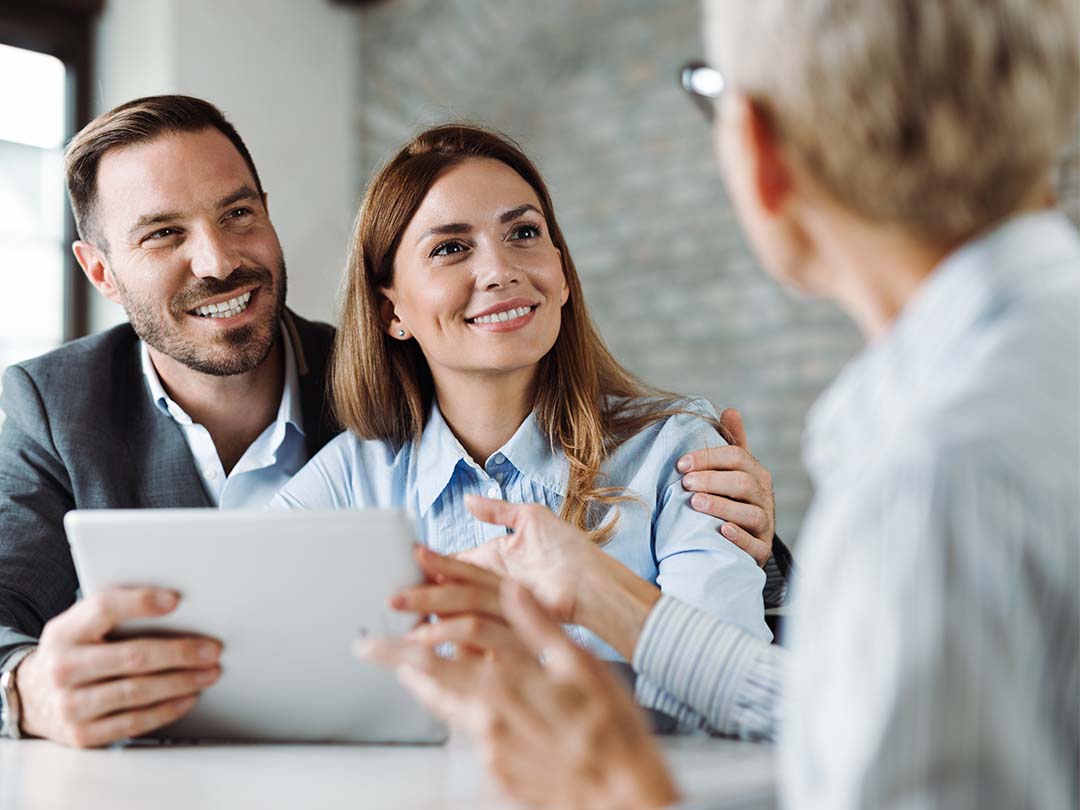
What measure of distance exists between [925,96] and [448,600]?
68 cm

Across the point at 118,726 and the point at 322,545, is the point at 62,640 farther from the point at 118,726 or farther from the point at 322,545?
the point at 322,545

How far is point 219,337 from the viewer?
2211mm

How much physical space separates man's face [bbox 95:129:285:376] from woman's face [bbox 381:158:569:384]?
38cm

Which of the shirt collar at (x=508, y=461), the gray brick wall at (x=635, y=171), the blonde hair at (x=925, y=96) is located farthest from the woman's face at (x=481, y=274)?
the gray brick wall at (x=635, y=171)

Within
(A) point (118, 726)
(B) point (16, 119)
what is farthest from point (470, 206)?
(B) point (16, 119)

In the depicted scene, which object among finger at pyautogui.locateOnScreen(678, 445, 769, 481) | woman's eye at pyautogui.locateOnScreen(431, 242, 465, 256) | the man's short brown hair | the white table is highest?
the man's short brown hair

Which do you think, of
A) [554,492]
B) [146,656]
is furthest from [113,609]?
[554,492]

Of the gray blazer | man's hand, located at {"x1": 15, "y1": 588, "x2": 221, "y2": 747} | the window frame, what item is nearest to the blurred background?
the window frame

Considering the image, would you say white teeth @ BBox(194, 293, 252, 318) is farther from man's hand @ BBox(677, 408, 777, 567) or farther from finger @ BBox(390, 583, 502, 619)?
finger @ BBox(390, 583, 502, 619)

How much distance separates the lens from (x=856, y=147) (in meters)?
0.74

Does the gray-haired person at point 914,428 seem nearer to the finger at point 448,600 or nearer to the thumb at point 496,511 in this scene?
the finger at point 448,600

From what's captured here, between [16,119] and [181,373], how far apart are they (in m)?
2.32

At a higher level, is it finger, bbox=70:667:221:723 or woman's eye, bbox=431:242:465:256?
woman's eye, bbox=431:242:465:256

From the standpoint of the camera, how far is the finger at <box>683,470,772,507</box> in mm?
1756
